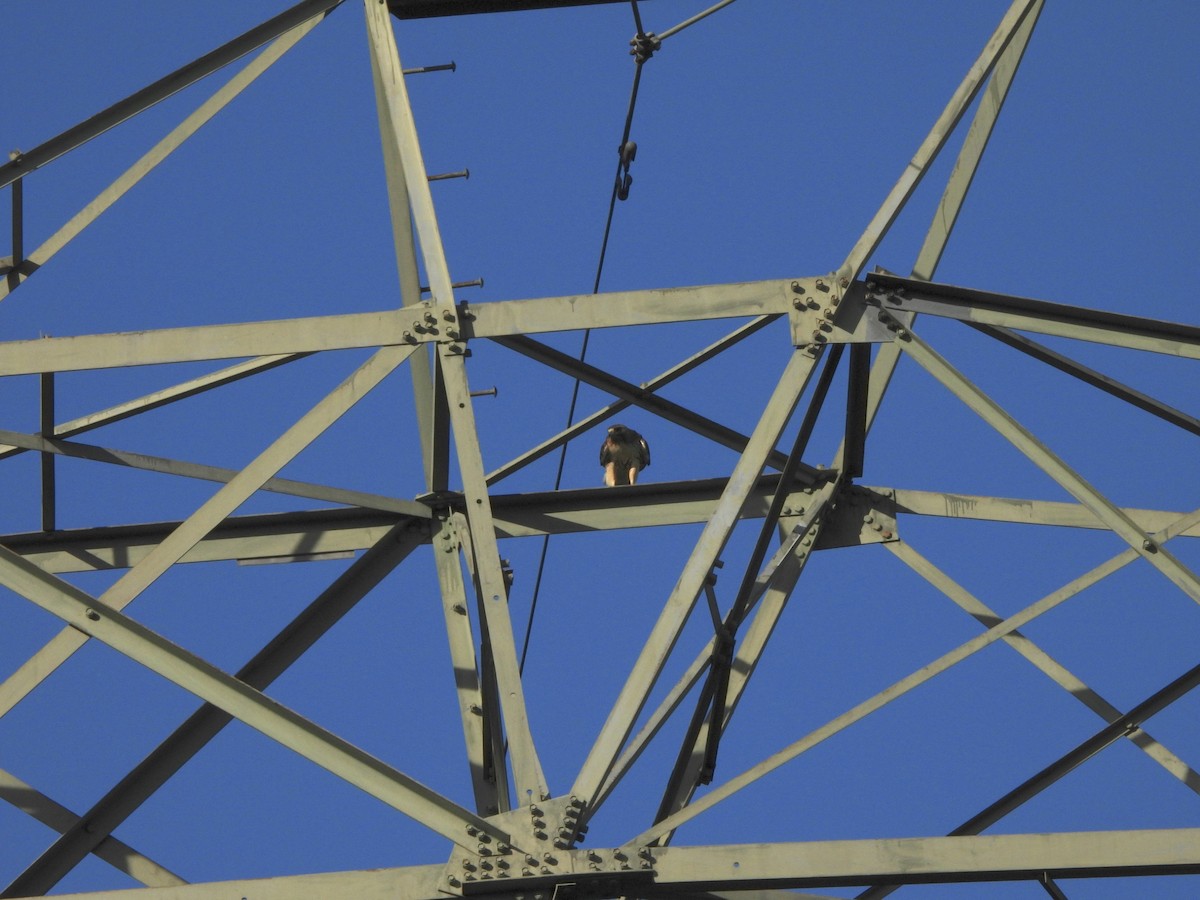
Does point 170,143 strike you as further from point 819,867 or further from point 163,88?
point 819,867

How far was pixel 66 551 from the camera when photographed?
51.1ft

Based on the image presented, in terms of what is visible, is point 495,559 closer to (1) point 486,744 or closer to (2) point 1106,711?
(1) point 486,744

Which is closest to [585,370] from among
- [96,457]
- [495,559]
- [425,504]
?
[425,504]

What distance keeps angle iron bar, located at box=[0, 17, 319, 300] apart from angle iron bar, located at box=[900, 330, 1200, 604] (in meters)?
5.40

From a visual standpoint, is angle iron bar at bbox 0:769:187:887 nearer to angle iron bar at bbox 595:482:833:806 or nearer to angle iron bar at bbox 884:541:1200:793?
angle iron bar at bbox 595:482:833:806

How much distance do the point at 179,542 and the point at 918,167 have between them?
4.87 metres

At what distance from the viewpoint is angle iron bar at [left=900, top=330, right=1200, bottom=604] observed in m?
12.3

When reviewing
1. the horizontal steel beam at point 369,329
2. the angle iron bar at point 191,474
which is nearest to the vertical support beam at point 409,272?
the angle iron bar at point 191,474

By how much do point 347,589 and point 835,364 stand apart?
3.93m

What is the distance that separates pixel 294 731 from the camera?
37.1ft

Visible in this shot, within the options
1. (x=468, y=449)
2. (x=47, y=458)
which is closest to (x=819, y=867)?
(x=468, y=449)

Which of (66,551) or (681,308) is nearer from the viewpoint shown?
(681,308)

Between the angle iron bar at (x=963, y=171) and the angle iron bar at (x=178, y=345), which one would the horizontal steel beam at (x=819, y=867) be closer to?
the angle iron bar at (x=178, y=345)

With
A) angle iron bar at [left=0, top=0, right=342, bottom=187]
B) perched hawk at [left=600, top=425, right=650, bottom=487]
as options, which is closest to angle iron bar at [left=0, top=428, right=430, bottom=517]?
angle iron bar at [left=0, top=0, right=342, bottom=187]
